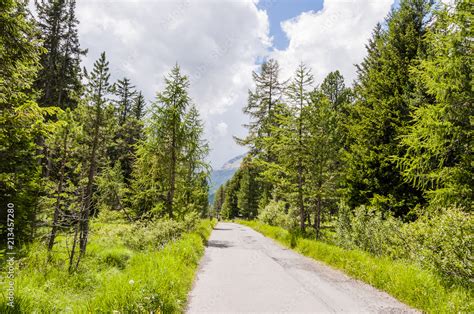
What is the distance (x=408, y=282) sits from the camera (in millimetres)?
7164

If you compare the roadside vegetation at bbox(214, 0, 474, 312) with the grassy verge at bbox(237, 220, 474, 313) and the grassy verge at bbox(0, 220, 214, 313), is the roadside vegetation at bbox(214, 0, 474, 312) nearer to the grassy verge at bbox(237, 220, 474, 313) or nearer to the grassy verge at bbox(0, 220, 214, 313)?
the grassy verge at bbox(237, 220, 474, 313)

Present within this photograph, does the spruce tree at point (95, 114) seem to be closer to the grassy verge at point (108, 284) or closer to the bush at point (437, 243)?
the grassy verge at point (108, 284)

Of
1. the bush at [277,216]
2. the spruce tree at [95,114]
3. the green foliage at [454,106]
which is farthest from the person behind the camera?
the bush at [277,216]

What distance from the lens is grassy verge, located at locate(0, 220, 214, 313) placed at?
524cm

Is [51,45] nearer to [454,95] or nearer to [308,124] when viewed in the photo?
[308,124]

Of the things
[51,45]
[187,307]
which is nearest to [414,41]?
[187,307]

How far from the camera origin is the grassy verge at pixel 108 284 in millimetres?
5242

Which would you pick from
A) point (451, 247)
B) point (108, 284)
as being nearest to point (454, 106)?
point (451, 247)

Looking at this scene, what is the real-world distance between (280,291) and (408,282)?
333cm

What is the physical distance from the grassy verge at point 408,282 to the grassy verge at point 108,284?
5.58 metres

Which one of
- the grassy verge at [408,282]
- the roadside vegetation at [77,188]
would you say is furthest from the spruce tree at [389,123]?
the roadside vegetation at [77,188]

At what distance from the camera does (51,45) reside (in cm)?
2244

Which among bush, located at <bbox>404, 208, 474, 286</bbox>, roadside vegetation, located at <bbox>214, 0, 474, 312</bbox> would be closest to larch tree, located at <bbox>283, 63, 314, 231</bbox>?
roadside vegetation, located at <bbox>214, 0, 474, 312</bbox>

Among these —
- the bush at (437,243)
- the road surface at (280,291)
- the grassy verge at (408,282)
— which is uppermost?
the bush at (437,243)
